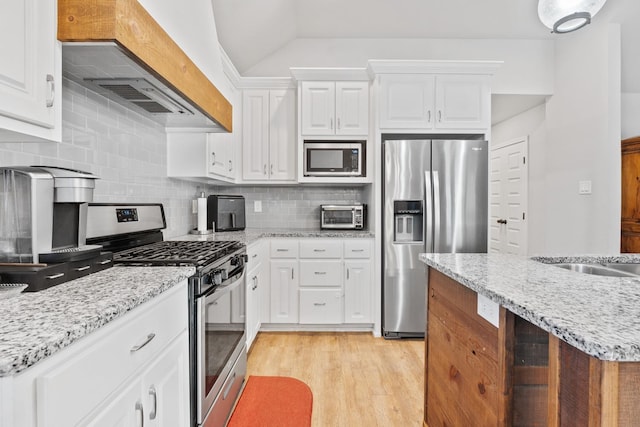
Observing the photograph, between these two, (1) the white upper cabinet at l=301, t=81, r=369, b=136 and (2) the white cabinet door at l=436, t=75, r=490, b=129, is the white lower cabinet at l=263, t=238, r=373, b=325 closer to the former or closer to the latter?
(1) the white upper cabinet at l=301, t=81, r=369, b=136

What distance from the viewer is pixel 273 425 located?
183 cm

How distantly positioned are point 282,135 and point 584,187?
3.10 meters

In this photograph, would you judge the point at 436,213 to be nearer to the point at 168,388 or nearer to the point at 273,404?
the point at 273,404

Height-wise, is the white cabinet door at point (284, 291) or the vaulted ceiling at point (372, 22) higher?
the vaulted ceiling at point (372, 22)

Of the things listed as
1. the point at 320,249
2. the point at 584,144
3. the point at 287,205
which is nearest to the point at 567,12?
the point at 320,249

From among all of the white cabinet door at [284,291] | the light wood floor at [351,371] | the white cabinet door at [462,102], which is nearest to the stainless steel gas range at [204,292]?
the light wood floor at [351,371]

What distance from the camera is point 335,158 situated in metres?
3.21

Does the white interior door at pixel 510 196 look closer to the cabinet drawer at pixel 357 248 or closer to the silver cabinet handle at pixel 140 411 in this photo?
the cabinet drawer at pixel 357 248

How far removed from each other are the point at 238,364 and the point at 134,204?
1124mm

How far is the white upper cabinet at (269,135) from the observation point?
338cm

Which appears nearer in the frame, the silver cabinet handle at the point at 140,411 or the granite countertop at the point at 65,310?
the granite countertop at the point at 65,310

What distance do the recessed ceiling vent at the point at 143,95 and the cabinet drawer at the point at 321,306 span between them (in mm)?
1873

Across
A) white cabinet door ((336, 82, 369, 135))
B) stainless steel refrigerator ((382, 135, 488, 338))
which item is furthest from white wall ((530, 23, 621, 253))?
white cabinet door ((336, 82, 369, 135))

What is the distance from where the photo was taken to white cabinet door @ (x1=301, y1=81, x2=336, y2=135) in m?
3.22
